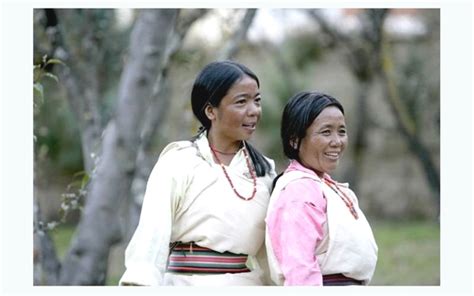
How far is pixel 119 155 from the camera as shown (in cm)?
452

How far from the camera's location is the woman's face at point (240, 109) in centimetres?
276

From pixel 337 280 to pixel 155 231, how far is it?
22.0 inches

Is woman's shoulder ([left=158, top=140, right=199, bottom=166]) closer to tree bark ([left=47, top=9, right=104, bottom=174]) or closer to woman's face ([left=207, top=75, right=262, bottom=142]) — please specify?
woman's face ([left=207, top=75, right=262, bottom=142])

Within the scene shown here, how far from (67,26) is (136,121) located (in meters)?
1.33

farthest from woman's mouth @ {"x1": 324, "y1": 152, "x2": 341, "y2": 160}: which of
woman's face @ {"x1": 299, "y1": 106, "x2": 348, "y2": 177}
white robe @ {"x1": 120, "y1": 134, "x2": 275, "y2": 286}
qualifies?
white robe @ {"x1": 120, "y1": 134, "x2": 275, "y2": 286}

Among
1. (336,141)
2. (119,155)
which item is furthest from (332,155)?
(119,155)

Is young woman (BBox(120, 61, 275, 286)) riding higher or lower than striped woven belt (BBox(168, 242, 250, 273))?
higher

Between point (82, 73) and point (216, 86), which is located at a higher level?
point (82, 73)

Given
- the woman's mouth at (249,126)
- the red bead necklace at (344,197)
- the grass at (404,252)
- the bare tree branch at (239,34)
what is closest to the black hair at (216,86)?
the woman's mouth at (249,126)

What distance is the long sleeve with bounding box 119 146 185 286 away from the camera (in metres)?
2.63

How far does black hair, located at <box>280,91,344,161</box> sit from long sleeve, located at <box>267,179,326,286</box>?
14 cm

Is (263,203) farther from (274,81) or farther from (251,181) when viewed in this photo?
(274,81)

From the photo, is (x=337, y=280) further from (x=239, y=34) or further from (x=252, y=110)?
(x=239, y=34)

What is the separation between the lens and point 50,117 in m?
12.3
